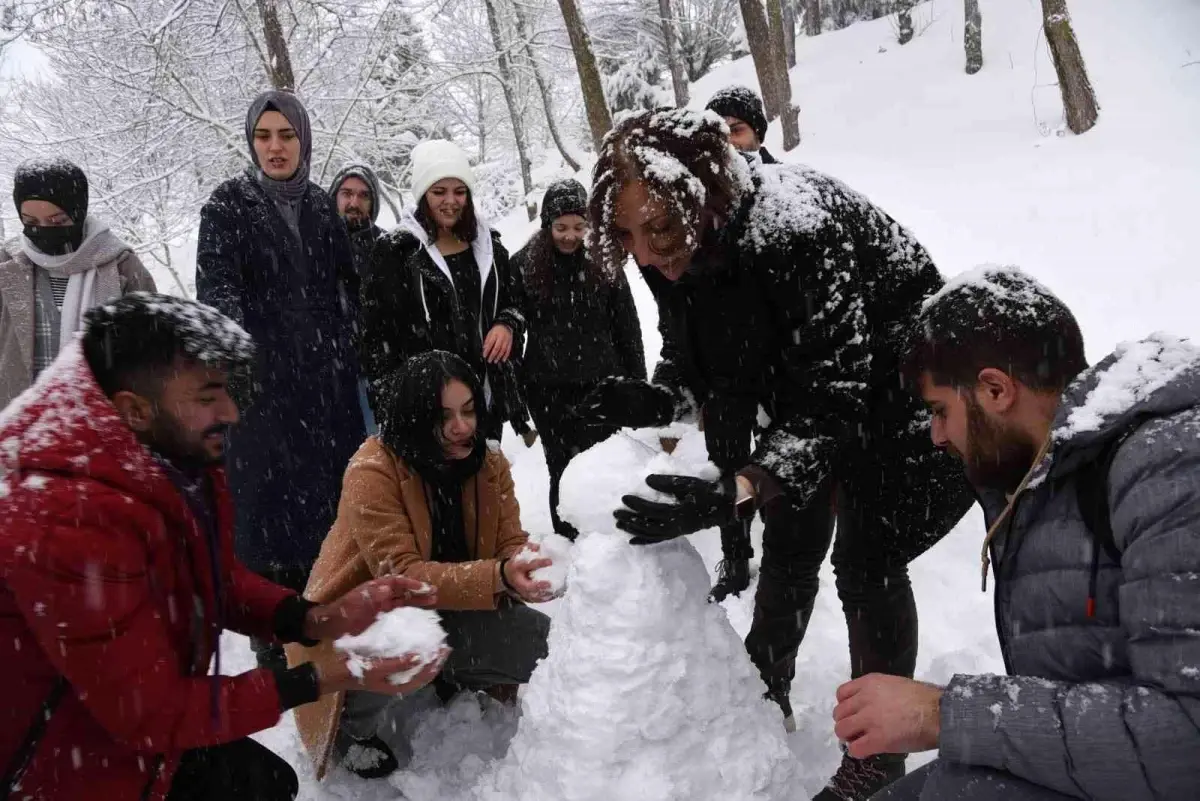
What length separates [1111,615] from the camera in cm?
118

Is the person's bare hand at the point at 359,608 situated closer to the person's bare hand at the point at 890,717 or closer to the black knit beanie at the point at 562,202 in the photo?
the person's bare hand at the point at 890,717

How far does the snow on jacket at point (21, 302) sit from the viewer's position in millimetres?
3051

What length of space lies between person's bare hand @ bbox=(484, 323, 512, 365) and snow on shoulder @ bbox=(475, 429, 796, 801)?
1667 millimetres

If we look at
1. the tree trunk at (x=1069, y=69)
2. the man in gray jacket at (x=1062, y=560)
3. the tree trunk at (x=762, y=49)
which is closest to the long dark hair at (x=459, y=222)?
the man in gray jacket at (x=1062, y=560)

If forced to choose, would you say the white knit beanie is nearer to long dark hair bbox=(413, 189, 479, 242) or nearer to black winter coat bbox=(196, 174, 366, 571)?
long dark hair bbox=(413, 189, 479, 242)

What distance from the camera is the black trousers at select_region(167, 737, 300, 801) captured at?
1823 mm

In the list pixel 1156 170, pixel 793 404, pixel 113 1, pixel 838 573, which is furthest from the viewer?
pixel 113 1

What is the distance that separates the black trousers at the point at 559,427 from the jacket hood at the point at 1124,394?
9.65 feet

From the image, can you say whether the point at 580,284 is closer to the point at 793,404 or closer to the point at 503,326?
the point at 503,326

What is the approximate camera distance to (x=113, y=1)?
32.7ft

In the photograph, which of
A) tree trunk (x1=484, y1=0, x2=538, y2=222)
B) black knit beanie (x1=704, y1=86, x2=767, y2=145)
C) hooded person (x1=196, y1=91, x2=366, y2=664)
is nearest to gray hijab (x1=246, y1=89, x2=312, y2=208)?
hooded person (x1=196, y1=91, x2=366, y2=664)

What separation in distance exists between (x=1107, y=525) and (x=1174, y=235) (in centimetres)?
679

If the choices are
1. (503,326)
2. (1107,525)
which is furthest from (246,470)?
(1107,525)

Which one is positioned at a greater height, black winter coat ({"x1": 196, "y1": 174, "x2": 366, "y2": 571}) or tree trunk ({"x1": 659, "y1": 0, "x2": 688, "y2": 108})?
tree trunk ({"x1": 659, "y1": 0, "x2": 688, "y2": 108})
